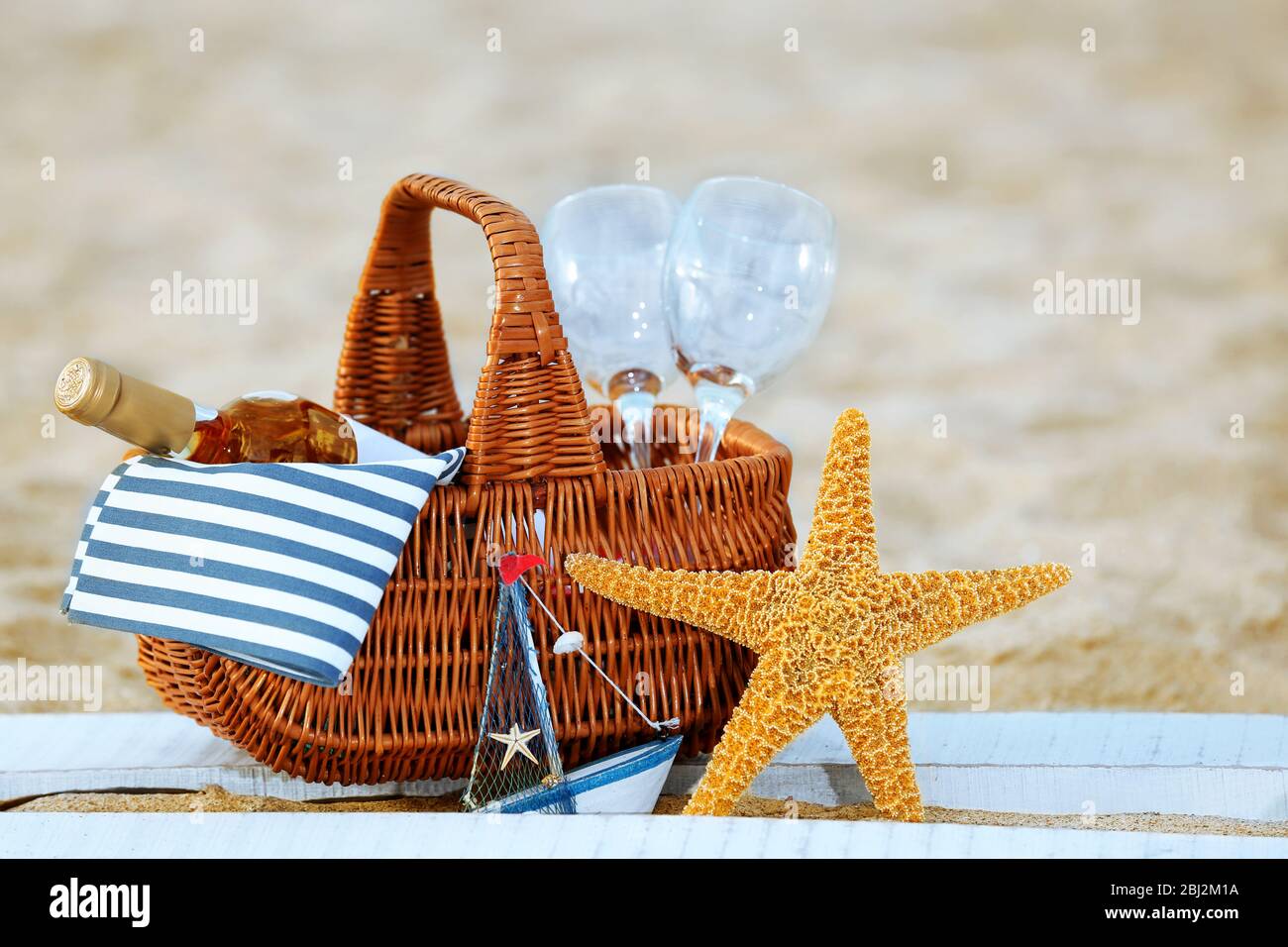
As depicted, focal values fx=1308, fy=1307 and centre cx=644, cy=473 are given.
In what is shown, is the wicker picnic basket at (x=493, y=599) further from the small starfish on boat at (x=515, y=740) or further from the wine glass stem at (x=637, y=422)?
the wine glass stem at (x=637, y=422)

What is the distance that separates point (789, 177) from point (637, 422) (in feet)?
4.59

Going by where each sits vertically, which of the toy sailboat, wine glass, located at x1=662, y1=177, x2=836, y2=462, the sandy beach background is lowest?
the toy sailboat

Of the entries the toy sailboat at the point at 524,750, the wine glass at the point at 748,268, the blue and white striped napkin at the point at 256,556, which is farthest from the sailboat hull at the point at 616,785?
the wine glass at the point at 748,268

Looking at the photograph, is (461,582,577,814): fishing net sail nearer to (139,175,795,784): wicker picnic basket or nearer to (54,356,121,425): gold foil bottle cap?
(139,175,795,784): wicker picnic basket

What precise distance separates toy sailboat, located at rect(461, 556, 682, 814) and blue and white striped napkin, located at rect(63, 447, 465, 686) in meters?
0.07

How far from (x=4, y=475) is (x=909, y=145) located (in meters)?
1.48

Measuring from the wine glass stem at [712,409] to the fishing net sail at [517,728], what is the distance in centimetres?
19

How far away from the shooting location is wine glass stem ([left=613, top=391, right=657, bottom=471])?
83cm

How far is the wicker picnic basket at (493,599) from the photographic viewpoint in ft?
2.11

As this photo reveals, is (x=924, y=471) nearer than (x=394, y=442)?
No

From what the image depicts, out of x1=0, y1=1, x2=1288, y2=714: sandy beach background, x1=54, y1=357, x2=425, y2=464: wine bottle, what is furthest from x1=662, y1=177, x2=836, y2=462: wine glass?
x1=0, y1=1, x2=1288, y2=714: sandy beach background
